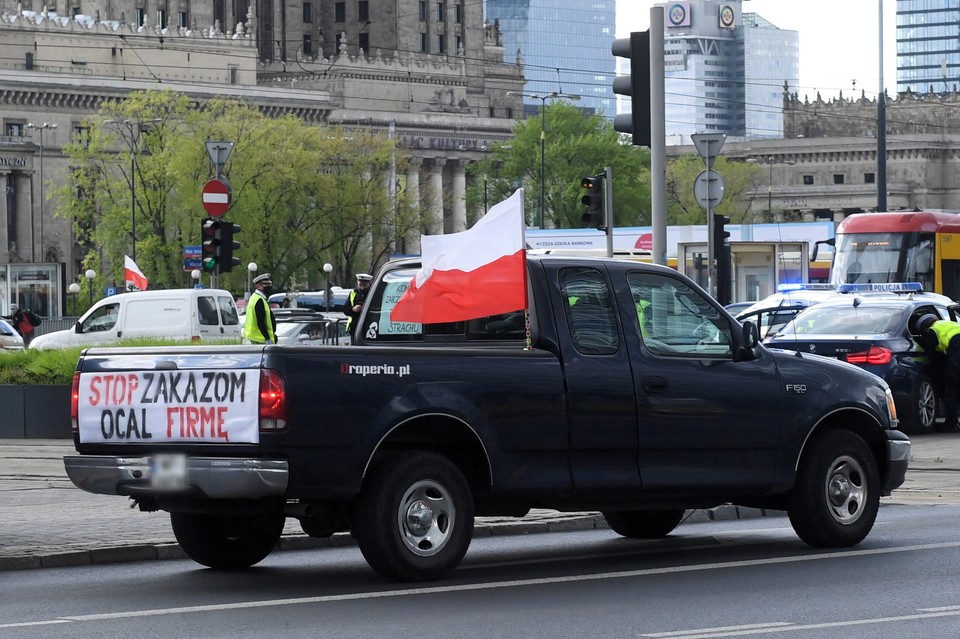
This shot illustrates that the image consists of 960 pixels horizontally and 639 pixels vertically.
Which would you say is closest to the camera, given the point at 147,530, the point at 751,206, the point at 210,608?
the point at 210,608

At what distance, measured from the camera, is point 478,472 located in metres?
11.8

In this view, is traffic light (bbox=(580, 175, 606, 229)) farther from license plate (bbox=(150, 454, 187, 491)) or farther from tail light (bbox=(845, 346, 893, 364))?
license plate (bbox=(150, 454, 187, 491))

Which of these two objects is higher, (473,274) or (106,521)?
(473,274)

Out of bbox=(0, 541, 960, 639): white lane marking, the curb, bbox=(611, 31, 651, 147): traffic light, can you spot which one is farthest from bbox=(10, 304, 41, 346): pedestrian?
bbox=(0, 541, 960, 639): white lane marking

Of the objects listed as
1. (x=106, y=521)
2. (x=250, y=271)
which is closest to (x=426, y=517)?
(x=106, y=521)

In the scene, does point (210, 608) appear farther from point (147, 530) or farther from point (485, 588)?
point (147, 530)

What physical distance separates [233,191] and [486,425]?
67.8 m

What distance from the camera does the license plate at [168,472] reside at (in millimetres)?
10953

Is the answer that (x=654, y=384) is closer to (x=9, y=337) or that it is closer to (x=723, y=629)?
(x=723, y=629)

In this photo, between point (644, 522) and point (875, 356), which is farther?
point (875, 356)

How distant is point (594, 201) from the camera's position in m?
25.6

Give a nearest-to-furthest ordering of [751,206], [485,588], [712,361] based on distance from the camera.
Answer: [485,588] < [712,361] < [751,206]

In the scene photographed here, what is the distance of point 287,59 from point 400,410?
482 feet

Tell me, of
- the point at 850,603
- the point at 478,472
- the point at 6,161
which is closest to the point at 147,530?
the point at 478,472
